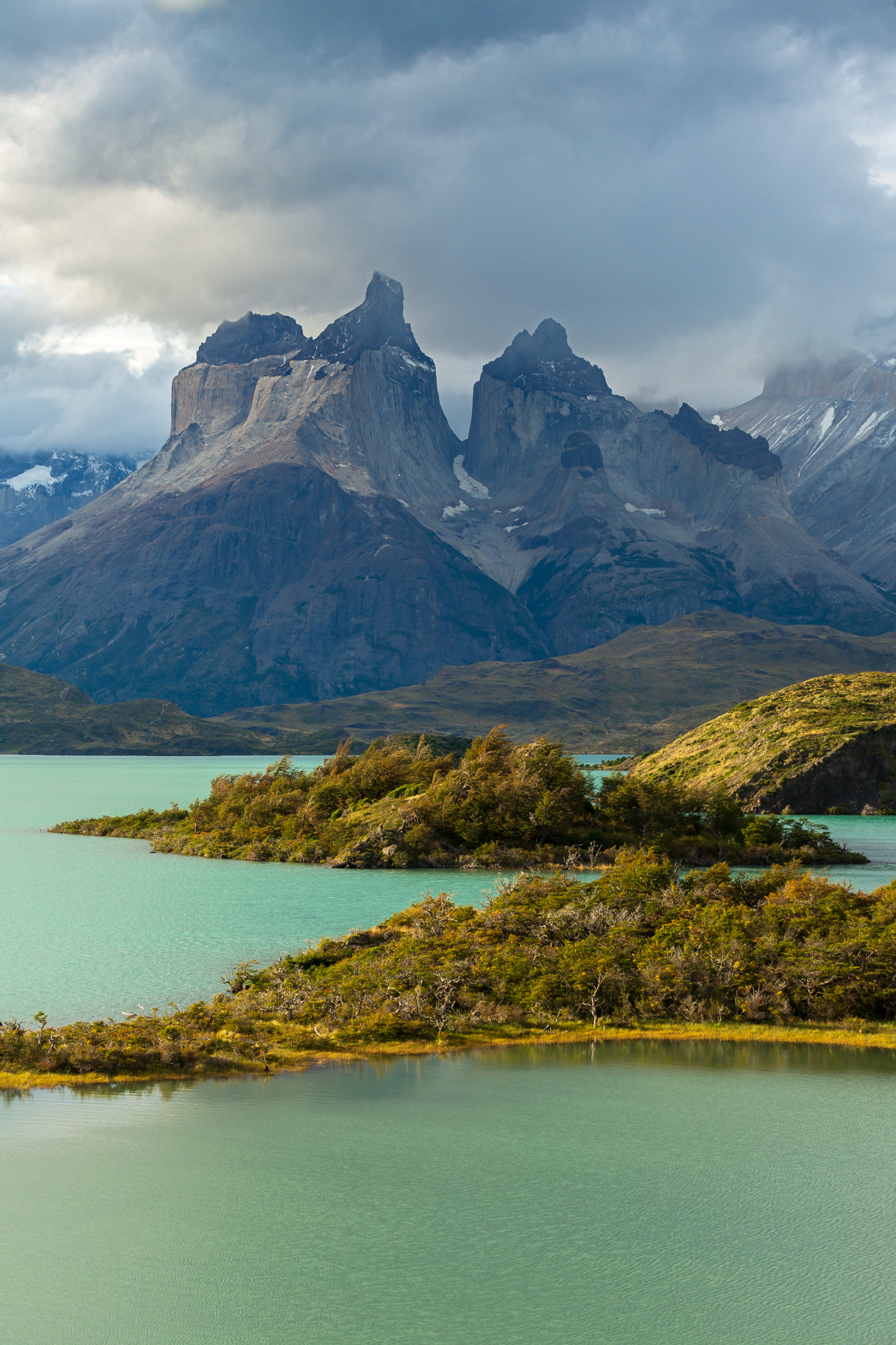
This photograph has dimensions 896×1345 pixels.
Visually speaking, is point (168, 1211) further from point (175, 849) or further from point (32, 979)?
point (175, 849)

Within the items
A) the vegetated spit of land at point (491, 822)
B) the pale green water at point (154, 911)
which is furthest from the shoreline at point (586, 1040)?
the vegetated spit of land at point (491, 822)

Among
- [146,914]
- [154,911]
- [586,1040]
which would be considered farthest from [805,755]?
[586,1040]

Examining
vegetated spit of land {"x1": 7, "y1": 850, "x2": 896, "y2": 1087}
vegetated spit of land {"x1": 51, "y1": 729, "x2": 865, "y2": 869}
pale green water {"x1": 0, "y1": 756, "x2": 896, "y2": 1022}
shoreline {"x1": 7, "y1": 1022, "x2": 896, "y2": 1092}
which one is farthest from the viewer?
vegetated spit of land {"x1": 51, "y1": 729, "x2": 865, "y2": 869}

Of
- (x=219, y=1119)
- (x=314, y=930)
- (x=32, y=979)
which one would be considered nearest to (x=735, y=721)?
(x=314, y=930)

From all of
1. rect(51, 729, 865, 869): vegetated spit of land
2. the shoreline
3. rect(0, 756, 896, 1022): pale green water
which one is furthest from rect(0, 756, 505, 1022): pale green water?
the shoreline

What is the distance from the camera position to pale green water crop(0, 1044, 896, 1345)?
14.3m

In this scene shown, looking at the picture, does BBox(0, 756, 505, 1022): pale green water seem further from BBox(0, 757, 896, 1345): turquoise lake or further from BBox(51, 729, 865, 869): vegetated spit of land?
BBox(0, 757, 896, 1345): turquoise lake

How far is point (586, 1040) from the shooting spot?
27.2 metres

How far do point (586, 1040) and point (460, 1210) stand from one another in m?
10.4

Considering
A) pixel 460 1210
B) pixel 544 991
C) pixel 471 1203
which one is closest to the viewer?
pixel 460 1210

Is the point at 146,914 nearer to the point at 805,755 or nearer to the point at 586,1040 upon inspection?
the point at 586,1040

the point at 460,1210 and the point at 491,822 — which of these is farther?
the point at 491,822

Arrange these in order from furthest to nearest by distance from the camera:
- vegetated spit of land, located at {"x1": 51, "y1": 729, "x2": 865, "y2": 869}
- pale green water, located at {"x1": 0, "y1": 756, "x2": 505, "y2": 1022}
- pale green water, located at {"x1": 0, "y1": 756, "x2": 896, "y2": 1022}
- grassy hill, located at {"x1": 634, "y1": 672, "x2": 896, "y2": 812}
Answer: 1. grassy hill, located at {"x1": 634, "y1": 672, "x2": 896, "y2": 812}
2. vegetated spit of land, located at {"x1": 51, "y1": 729, "x2": 865, "y2": 869}
3. pale green water, located at {"x1": 0, "y1": 756, "x2": 896, "y2": 1022}
4. pale green water, located at {"x1": 0, "y1": 756, "x2": 505, "y2": 1022}

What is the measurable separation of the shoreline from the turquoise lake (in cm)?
56
